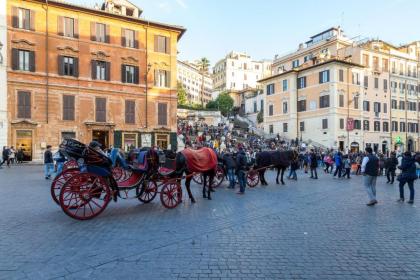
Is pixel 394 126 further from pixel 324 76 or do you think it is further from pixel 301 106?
pixel 324 76

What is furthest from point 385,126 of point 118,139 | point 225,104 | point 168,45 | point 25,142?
point 25,142

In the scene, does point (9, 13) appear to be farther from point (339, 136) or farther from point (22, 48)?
point (339, 136)

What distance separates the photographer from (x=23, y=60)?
2834 centimetres

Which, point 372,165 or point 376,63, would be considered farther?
point 376,63

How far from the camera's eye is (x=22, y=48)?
28.2m

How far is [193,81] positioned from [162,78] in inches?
3452

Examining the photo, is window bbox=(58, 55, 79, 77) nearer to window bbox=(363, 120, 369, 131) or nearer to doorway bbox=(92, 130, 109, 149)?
doorway bbox=(92, 130, 109, 149)

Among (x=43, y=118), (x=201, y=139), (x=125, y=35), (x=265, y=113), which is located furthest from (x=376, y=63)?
(x=43, y=118)

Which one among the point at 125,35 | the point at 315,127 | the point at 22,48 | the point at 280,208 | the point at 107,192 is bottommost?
the point at 280,208

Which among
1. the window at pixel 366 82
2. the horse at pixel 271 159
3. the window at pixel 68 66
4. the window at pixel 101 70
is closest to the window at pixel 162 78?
the window at pixel 101 70

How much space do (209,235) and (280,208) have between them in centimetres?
355

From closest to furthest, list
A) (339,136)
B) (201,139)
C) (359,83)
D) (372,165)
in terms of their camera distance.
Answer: (372,165) < (201,139) < (339,136) < (359,83)

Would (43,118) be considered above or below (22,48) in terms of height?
below

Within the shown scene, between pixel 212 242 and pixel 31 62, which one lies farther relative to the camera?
pixel 31 62
